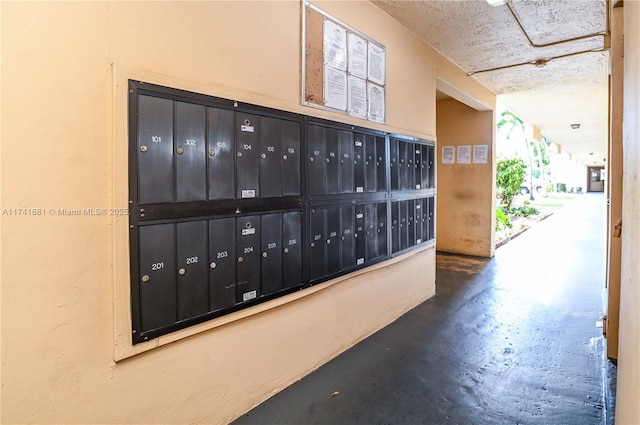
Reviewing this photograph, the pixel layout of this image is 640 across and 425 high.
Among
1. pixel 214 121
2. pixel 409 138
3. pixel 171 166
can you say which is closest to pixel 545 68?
pixel 409 138

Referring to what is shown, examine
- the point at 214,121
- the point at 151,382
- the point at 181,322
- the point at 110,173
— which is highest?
the point at 214,121

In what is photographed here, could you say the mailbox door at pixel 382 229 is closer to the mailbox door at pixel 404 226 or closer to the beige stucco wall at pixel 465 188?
the mailbox door at pixel 404 226

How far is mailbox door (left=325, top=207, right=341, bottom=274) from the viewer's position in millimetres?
2219

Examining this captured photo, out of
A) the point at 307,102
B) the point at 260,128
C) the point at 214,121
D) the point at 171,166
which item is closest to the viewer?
the point at 171,166

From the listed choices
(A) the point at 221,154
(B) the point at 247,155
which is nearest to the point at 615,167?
(B) the point at 247,155

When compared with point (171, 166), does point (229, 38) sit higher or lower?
higher

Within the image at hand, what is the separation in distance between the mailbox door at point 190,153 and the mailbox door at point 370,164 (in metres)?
1.32

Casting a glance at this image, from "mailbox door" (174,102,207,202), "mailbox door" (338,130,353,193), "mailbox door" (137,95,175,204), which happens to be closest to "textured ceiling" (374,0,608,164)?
"mailbox door" (338,130,353,193)

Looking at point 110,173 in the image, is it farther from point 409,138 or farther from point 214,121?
point 409,138

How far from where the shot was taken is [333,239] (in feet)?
7.43

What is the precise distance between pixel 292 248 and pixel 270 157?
52 cm

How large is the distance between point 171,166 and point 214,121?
0.95 ft

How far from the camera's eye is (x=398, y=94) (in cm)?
294

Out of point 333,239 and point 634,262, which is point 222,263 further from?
point 634,262
